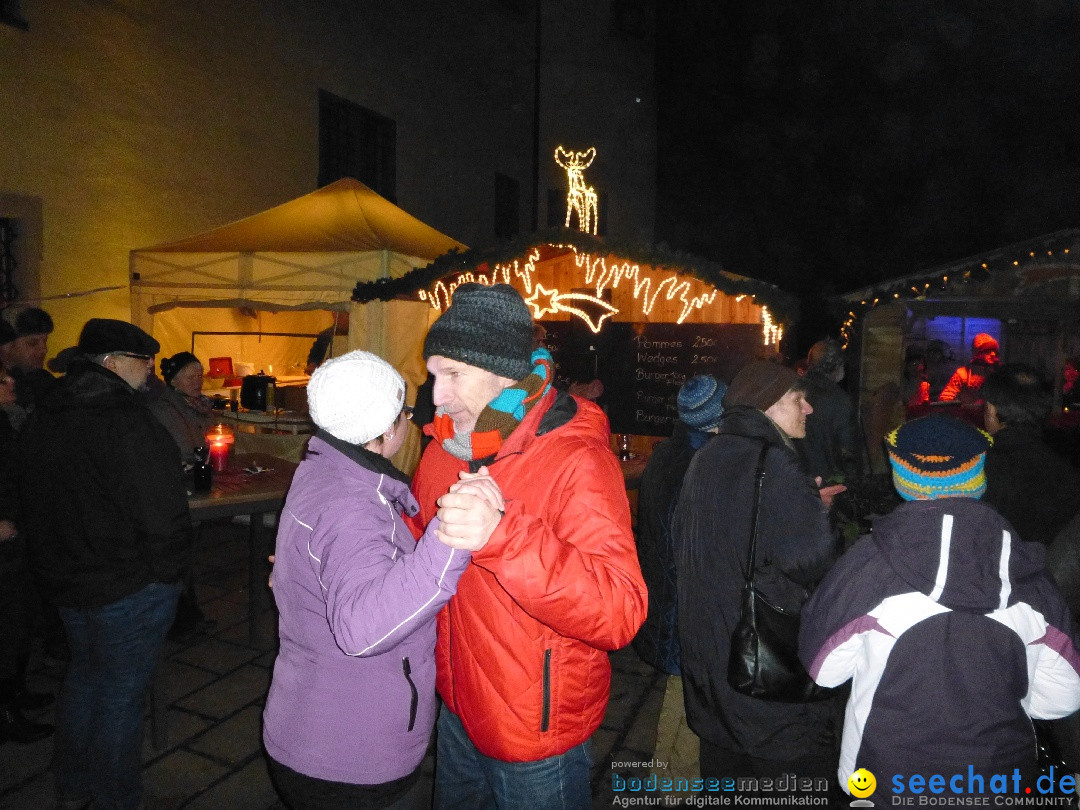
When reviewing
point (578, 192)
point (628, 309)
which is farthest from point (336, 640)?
point (578, 192)

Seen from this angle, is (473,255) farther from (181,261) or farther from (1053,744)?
(1053,744)

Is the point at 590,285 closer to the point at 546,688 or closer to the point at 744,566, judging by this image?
the point at 744,566

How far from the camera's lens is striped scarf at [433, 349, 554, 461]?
1777mm

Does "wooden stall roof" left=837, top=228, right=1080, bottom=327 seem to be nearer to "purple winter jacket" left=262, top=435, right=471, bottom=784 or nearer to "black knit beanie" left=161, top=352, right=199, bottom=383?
"black knit beanie" left=161, top=352, right=199, bottom=383

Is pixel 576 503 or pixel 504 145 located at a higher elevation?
pixel 504 145

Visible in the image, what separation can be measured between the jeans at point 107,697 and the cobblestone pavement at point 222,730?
1.48 feet

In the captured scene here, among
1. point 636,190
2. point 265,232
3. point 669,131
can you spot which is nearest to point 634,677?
point 265,232

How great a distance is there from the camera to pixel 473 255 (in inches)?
294

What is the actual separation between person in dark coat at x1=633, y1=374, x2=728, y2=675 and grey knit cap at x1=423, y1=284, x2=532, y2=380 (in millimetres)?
1312

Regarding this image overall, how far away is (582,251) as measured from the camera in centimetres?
730

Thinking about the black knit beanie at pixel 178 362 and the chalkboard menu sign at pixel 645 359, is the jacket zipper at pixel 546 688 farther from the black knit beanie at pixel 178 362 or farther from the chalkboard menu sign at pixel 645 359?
the chalkboard menu sign at pixel 645 359

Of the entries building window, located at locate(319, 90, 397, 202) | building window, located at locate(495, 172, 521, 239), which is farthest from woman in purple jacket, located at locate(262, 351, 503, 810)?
building window, located at locate(495, 172, 521, 239)

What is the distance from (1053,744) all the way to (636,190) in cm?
1857

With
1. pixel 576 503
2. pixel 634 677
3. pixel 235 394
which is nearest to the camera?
pixel 576 503
